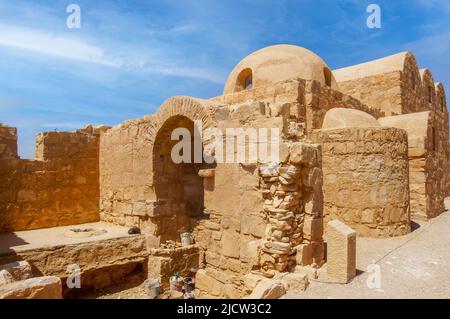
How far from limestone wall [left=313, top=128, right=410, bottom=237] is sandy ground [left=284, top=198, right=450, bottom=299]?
0.33 metres

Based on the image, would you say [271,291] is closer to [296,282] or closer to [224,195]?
[296,282]

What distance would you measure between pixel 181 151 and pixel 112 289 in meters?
3.23

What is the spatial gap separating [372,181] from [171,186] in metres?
4.18

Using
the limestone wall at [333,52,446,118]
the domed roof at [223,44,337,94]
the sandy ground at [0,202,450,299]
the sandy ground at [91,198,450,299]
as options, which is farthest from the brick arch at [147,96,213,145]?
the limestone wall at [333,52,446,118]

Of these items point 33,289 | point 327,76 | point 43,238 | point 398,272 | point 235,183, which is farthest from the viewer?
point 327,76

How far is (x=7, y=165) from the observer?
7129 mm

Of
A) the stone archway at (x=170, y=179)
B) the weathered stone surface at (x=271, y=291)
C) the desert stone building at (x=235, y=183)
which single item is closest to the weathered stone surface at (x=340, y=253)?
the desert stone building at (x=235, y=183)

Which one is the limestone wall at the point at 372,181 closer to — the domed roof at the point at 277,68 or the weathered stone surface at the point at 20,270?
the domed roof at the point at 277,68

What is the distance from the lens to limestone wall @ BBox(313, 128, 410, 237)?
605 centimetres

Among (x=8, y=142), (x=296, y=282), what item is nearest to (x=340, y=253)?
(x=296, y=282)

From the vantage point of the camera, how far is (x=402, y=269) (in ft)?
13.4

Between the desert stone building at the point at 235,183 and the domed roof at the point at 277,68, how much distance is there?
4 centimetres
